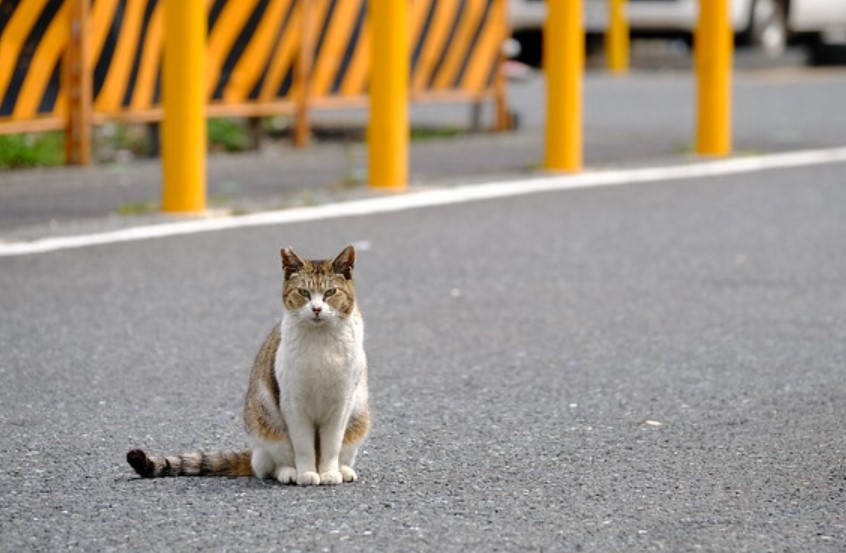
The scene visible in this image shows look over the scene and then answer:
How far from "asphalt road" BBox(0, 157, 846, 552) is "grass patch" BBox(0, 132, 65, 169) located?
10.8 feet

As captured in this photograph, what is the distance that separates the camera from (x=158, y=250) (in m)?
9.65

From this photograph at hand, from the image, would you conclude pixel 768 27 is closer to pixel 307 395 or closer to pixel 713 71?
pixel 713 71

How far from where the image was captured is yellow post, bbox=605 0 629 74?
24.4m

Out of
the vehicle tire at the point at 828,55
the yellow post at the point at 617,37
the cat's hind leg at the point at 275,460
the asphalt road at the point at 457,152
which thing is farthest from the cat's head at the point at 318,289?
the vehicle tire at the point at 828,55

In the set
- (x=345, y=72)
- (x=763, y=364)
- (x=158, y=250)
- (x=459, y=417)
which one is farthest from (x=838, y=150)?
(x=459, y=417)

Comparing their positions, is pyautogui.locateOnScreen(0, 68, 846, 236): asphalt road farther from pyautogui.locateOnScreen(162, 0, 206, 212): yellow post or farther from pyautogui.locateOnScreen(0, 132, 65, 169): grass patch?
pyautogui.locateOnScreen(0, 132, 65, 169): grass patch

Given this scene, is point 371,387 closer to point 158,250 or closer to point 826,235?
point 158,250

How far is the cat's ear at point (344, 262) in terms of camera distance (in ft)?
17.4

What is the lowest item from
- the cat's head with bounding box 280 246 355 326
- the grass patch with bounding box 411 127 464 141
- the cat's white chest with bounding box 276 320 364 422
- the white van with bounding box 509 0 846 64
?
the grass patch with bounding box 411 127 464 141

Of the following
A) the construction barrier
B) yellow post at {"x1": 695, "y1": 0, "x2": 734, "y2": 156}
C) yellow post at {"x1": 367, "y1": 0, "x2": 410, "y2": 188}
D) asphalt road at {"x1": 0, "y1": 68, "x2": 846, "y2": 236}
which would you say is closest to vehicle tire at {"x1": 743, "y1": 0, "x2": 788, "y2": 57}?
asphalt road at {"x1": 0, "y1": 68, "x2": 846, "y2": 236}

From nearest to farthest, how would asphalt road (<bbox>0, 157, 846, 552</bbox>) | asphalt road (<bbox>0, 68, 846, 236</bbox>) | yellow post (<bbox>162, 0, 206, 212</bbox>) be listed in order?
1. asphalt road (<bbox>0, 157, 846, 552</bbox>)
2. yellow post (<bbox>162, 0, 206, 212</bbox>)
3. asphalt road (<bbox>0, 68, 846, 236</bbox>)

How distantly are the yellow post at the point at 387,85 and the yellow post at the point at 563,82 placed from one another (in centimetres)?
134

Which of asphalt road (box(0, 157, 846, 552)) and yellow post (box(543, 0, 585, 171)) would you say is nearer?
asphalt road (box(0, 157, 846, 552))

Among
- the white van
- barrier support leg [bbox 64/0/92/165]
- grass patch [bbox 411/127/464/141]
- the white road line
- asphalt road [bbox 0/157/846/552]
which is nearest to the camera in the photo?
asphalt road [bbox 0/157/846/552]
